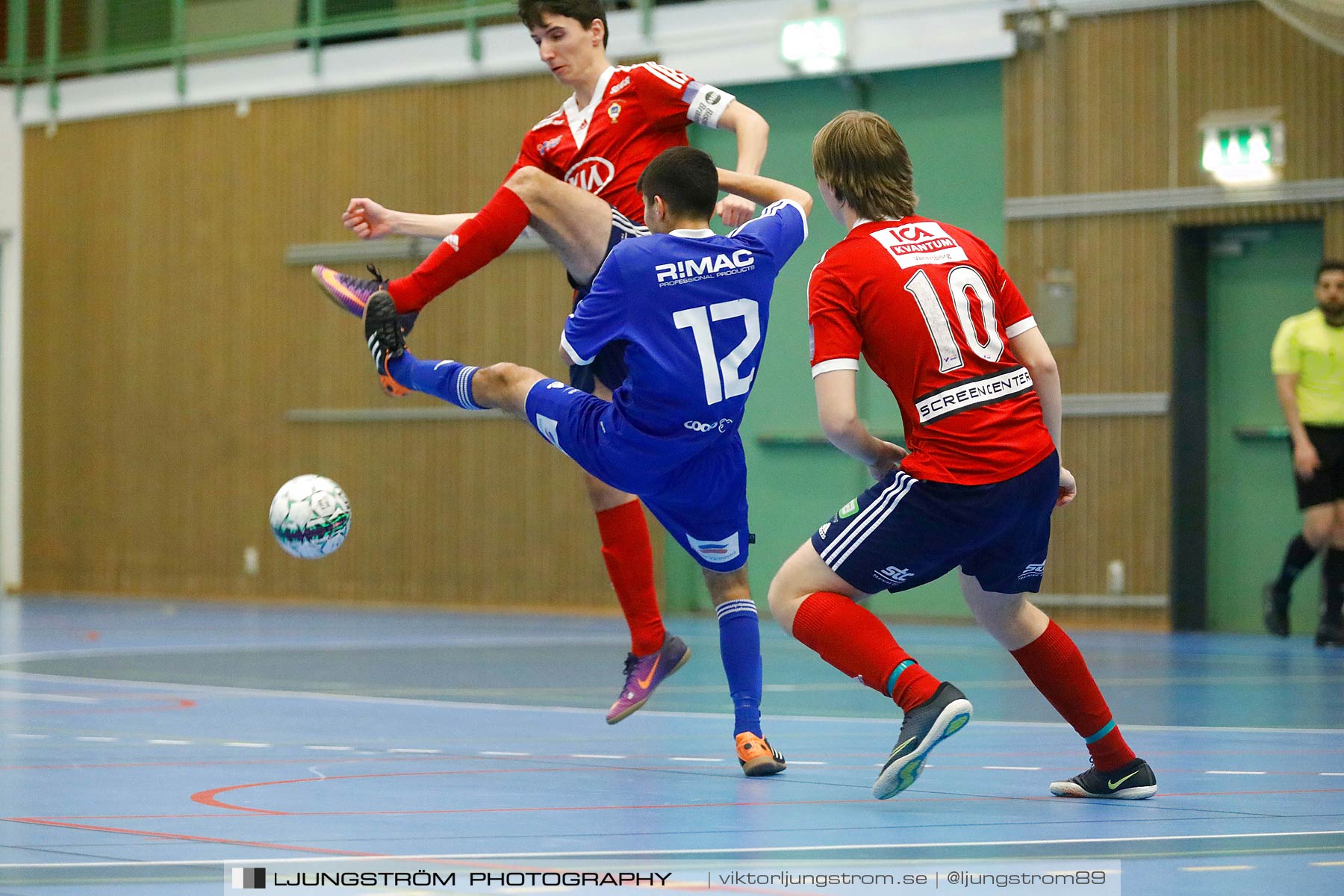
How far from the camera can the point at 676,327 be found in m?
4.37

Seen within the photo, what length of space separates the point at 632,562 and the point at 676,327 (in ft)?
4.52

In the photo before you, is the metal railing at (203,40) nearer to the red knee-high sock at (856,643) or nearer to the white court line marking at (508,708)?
the white court line marking at (508,708)

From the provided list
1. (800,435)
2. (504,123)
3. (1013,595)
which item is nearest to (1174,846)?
(1013,595)

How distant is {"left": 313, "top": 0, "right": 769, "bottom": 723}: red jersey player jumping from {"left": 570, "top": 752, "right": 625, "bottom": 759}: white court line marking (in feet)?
0.90

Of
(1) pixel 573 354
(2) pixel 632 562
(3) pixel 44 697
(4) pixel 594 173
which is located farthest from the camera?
(3) pixel 44 697

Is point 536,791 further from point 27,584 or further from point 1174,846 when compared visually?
point 27,584

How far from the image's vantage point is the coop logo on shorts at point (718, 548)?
15.4 ft

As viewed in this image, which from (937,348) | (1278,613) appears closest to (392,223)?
(937,348)

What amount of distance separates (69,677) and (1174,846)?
18.6ft

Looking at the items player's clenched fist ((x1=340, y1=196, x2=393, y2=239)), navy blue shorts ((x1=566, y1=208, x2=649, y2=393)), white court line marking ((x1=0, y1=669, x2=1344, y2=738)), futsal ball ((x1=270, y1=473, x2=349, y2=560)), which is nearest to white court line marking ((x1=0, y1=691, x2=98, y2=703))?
white court line marking ((x1=0, y1=669, x2=1344, y2=738))

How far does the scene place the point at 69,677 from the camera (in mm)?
7699

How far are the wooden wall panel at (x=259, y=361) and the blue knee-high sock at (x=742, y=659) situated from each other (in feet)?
29.3

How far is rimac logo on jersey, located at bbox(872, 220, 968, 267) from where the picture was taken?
393cm

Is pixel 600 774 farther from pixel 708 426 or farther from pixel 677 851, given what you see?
pixel 677 851
